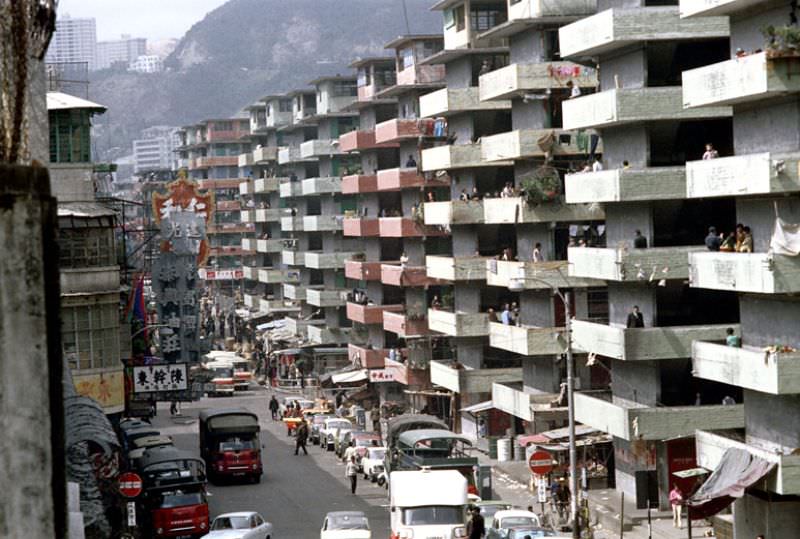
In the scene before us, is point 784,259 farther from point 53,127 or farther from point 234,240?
point 234,240

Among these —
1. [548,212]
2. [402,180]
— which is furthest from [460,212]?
[402,180]

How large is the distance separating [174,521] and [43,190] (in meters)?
41.7

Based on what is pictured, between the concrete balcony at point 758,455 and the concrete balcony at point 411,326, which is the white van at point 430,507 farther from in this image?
the concrete balcony at point 411,326

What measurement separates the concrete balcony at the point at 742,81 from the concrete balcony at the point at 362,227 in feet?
184

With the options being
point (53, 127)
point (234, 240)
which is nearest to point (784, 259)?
point (53, 127)

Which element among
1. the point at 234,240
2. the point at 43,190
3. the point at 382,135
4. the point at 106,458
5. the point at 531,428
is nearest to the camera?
the point at 43,190

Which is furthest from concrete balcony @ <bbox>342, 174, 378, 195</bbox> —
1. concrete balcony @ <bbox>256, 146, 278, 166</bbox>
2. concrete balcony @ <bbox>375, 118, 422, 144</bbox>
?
concrete balcony @ <bbox>256, 146, 278, 166</bbox>

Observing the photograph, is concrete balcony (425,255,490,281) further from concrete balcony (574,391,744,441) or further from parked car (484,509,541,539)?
parked car (484,509,541,539)

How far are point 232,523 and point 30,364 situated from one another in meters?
35.7

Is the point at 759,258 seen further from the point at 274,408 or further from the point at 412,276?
the point at 274,408

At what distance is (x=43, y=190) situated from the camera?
440 inches

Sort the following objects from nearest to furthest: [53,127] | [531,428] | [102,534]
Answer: [102,534] → [53,127] → [531,428]

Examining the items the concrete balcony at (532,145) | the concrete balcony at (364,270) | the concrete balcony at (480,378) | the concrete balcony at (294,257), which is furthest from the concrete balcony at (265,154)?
the concrete balcony at (532,145)

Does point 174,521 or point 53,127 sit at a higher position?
point 53,127
